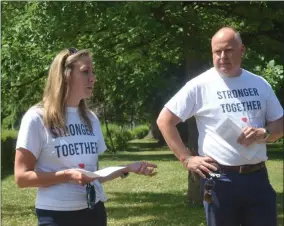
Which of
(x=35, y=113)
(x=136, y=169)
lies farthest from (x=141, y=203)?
(x=35, y=113)

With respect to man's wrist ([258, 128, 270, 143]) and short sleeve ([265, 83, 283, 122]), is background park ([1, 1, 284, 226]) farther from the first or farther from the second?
man's wrist ([258, 128, 270, 143])

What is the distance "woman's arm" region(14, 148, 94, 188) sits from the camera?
3184 mm

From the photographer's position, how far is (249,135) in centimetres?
391

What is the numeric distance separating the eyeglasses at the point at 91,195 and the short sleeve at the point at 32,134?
1.12 ft

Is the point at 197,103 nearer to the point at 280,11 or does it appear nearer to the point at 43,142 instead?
the point at 43,142

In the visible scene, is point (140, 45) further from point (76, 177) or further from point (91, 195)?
point (76, 177)

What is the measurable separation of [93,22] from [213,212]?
6802 mm

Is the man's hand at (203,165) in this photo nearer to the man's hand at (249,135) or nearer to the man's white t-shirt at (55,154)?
the man's hand at (249,135)

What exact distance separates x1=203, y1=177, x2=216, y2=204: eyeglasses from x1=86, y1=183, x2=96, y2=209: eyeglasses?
949 mm

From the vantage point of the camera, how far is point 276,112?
4184mm

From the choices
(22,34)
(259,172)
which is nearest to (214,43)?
(259,172)

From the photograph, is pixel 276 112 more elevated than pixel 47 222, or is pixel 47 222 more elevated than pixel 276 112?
pixel 276 112

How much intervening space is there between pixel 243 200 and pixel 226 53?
100 centimetres

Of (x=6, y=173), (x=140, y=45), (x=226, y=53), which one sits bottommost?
(x=6, y=173)
